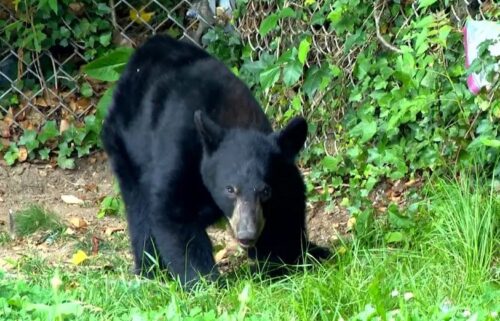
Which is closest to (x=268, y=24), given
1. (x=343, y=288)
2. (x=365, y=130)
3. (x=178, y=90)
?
(x=365, y=130)

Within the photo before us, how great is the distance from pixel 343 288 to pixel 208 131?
3.35ft

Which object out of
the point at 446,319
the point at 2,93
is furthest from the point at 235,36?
the point at 446,319

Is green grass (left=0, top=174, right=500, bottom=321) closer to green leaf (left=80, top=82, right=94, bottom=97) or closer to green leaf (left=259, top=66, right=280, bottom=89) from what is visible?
Answer: green leaf (left=259, top=66, right=280, bottom=89)

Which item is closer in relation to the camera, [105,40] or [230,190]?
[230,190]

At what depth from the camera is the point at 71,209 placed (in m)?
7.26

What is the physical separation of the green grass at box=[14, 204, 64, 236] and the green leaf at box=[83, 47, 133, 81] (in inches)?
41.3

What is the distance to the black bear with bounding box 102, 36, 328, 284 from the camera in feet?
17.5

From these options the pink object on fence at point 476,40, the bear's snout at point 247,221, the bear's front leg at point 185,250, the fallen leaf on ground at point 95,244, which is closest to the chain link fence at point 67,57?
the fallen leaf on ground at point 95,244

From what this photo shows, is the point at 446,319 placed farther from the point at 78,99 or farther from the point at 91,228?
the point at 78,99

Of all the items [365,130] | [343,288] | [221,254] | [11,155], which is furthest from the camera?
[11,155]

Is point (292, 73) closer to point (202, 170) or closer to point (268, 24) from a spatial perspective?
point (268, 24)

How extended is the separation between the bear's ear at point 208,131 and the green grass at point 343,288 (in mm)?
628

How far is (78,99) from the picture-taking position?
826 cm

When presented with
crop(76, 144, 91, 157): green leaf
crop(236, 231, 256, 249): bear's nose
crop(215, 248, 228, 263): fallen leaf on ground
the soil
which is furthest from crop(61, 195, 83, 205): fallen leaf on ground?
crop(236, 231, 256, 249): bear's nose
